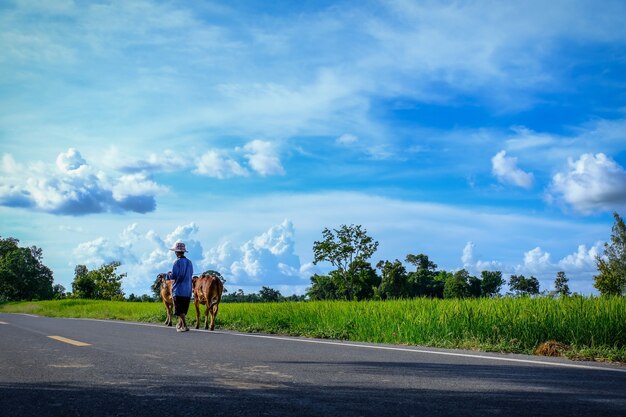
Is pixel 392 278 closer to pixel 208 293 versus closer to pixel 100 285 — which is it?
pixel 100 285

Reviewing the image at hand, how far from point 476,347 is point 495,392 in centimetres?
514

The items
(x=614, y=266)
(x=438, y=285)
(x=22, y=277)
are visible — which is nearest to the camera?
(x=614, y=266)

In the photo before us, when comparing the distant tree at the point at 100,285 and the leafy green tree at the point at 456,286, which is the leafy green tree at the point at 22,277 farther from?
the leafy green tree at the point at 456,286

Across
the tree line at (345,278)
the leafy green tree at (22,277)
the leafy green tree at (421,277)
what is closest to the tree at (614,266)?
the tree line at (345,278)

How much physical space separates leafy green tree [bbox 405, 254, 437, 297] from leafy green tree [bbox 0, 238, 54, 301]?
238ft

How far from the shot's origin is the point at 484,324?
1142 centimetres

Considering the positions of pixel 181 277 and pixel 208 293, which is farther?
pixel 208 293

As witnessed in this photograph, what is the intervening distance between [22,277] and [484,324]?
11035cm

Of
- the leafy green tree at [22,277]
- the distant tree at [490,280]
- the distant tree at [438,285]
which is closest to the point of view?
the leafy green tree at [22,277]

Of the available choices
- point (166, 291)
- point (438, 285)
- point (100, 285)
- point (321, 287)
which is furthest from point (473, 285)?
point (166, 291)

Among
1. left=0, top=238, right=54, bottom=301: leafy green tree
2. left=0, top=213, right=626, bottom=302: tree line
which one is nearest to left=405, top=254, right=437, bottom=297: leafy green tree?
left=0, top=213, right=626, bottom=302: tree line

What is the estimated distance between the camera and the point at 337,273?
78.9 meters

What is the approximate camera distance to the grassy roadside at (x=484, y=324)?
10188mm

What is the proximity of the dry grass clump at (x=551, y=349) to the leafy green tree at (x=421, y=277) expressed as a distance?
92.0 meters
